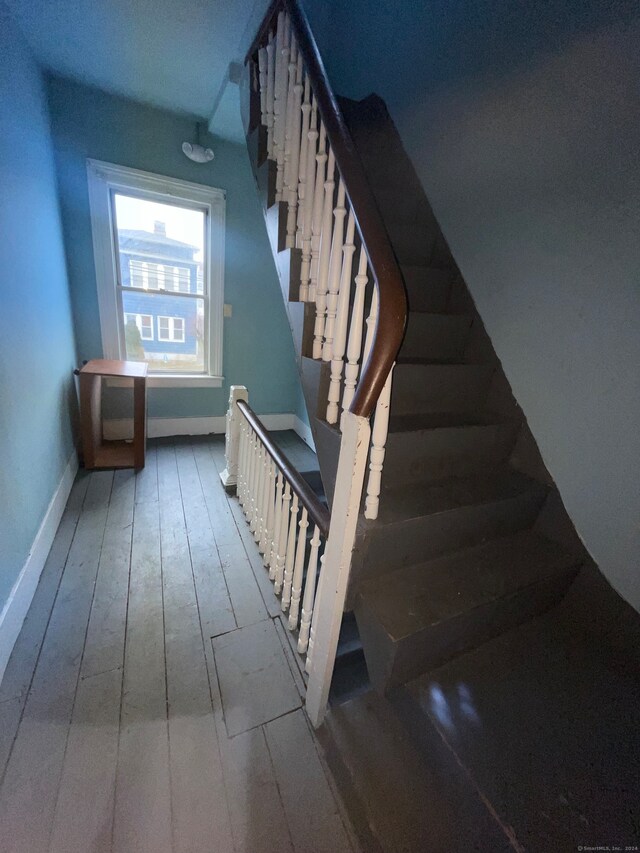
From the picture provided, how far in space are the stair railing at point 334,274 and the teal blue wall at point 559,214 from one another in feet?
2.25

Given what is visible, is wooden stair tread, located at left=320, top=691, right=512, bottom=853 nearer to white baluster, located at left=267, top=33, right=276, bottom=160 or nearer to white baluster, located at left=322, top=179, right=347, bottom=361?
white baluster, located at left=322, top=179, right=347, bottom=361

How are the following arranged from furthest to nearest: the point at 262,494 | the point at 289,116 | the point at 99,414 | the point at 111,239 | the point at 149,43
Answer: the point at 99,414 → the point at 111,239 → the point at 149,43 → the point at 262,494 → the point at 289,116

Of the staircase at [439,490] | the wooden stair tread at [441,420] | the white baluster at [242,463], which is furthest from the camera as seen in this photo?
the white baluster at [242,463]

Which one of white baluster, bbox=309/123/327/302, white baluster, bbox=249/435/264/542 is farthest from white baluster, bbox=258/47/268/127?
white baluster, bbox=249/435/264/542

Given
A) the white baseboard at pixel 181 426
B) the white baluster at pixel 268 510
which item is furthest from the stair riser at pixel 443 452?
the white baseboard at pixel 181 426

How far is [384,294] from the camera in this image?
770mm

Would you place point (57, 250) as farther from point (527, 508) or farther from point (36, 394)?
point (527, 508)

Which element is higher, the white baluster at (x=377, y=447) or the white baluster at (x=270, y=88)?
the white baluster at (x=270, y=88)

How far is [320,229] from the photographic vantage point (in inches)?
45.7

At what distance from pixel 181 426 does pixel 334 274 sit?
9.01 feet

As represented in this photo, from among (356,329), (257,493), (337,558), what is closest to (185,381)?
(257,493)

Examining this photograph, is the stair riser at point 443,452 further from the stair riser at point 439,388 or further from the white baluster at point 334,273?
the white baluster at point 334,273

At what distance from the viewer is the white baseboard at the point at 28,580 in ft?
3.94

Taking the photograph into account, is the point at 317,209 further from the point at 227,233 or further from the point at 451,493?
the point at 227,233
